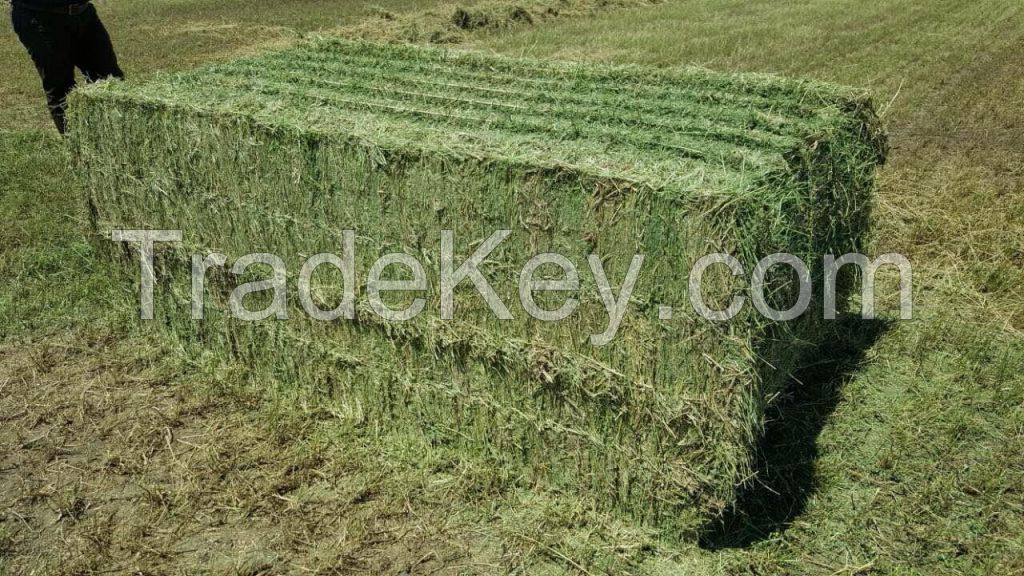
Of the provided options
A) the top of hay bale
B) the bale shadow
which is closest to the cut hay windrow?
the top of hay bale

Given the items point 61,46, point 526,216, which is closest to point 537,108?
point 526,216

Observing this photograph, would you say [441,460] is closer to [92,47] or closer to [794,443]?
[794,443]

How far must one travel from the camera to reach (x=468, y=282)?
422 centimetres

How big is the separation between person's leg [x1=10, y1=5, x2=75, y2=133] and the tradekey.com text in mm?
2841

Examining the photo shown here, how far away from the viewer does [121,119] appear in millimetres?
5324

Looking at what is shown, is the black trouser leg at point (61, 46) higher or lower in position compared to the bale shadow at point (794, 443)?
higher

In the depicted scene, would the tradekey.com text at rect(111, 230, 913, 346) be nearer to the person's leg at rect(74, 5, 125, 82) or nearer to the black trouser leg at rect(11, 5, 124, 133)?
the black trouser leg at rect(11, 5, 124, 133)

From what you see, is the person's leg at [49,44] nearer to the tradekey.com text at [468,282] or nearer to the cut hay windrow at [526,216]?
the cut hay windrow at [526,216]

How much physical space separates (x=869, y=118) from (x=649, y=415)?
2631 millimetres

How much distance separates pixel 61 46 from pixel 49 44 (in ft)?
0.34

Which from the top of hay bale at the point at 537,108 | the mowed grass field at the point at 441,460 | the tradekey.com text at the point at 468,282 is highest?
the top of hay bale at the point at 537,108

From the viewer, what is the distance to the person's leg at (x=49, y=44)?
24.5 ft

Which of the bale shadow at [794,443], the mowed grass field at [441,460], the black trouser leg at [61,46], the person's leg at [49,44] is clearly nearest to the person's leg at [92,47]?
the black trouser leg at [61,46]

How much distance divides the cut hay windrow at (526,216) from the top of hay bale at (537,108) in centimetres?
2
